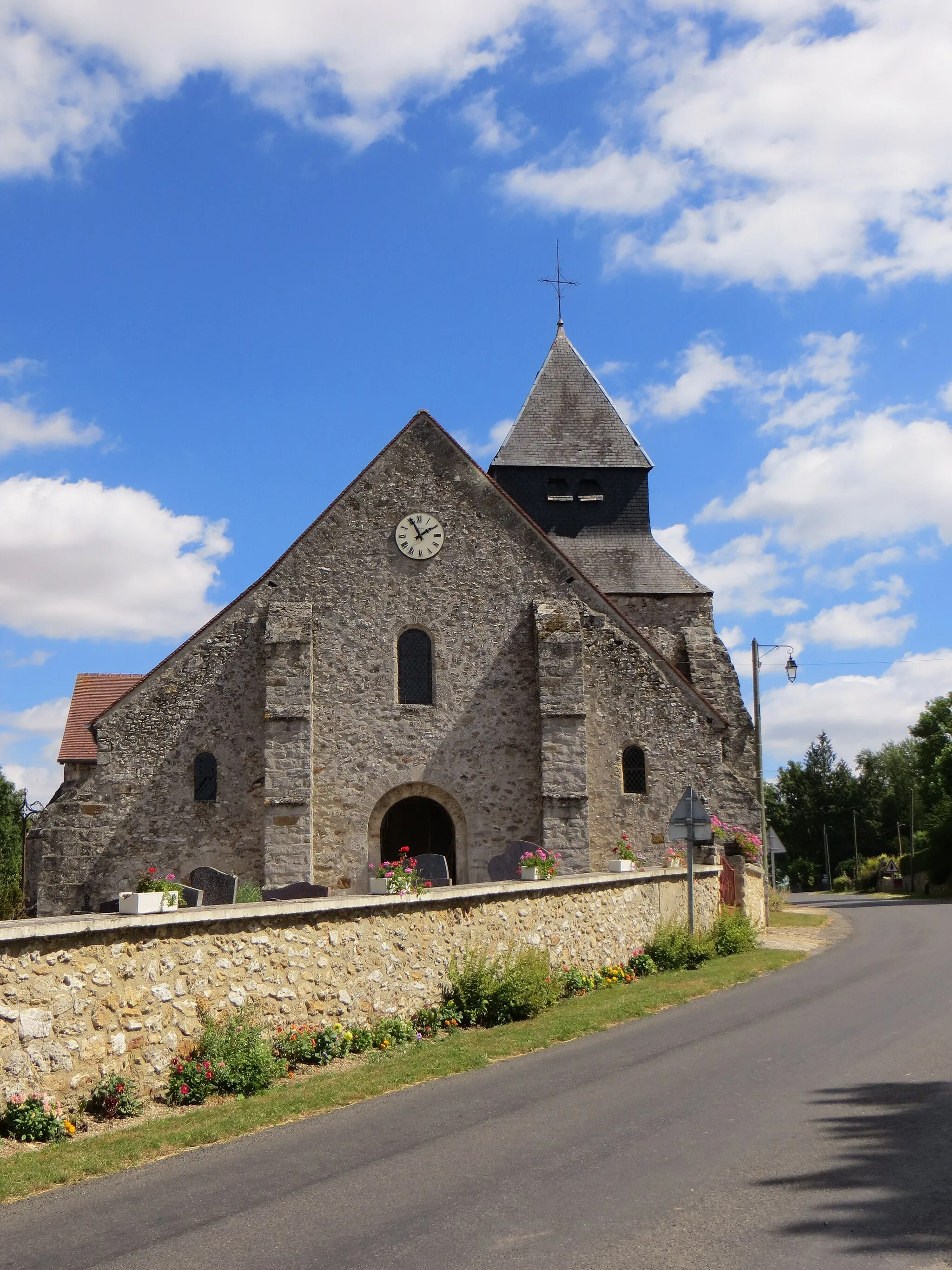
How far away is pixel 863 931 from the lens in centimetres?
2348

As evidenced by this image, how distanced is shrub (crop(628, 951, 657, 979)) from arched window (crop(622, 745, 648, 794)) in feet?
21.8

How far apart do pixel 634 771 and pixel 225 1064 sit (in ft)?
48.1

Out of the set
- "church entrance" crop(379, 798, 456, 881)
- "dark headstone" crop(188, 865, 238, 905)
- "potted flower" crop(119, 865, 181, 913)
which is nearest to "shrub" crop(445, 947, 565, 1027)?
"dark headstone" crop(188, 865, 238, 905)

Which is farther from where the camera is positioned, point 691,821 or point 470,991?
point 691,821

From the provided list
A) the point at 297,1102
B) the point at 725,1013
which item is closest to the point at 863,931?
the point at 725,1013

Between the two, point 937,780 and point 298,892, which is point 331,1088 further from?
point 937,780

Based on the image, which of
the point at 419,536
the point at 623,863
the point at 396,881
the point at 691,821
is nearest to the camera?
the point at 396,881

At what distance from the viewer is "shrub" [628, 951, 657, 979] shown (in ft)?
51.0

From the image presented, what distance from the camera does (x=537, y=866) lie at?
14.3 metres

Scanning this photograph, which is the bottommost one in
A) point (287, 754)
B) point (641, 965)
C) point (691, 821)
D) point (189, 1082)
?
point (641, 965)

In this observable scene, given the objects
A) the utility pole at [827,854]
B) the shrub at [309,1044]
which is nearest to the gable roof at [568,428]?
the shrub at [309,1044]

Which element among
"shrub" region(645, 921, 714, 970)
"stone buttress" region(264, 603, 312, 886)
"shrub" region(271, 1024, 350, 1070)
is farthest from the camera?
"stone buttress" region(264, 603, 312, 886)

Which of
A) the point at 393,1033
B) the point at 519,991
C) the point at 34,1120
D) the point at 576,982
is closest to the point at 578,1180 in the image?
the point at 34,1120

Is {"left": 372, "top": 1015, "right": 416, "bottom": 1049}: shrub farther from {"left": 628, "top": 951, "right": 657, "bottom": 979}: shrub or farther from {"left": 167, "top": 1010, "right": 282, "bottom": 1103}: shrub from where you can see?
{"left": 628, "top": 951, "right": 657, "bottom": 979}: shrub
